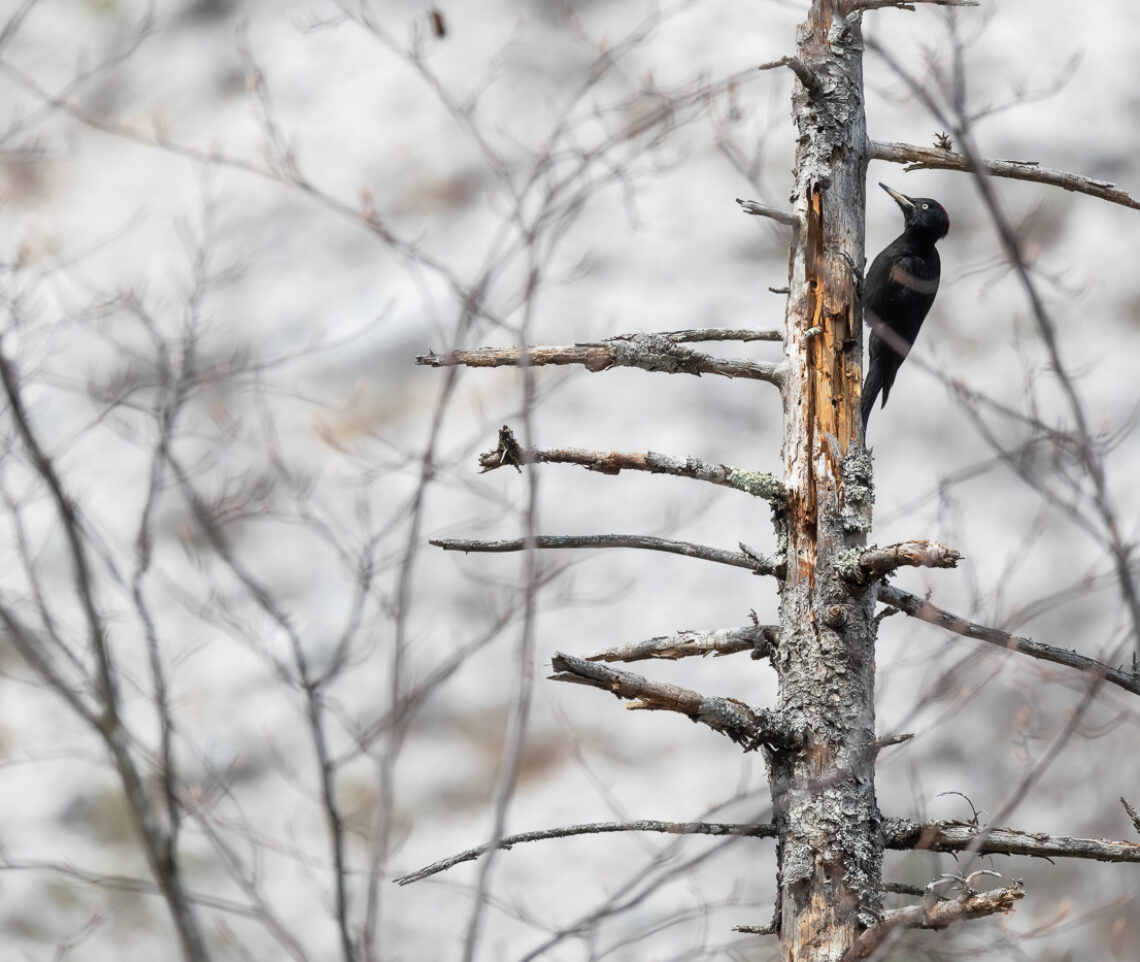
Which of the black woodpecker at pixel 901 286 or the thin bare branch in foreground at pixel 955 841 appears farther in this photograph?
the black woodpecker at pixel 901 286

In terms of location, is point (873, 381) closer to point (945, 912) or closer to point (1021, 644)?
point (1021, 644)

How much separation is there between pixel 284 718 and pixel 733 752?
11.7 ft

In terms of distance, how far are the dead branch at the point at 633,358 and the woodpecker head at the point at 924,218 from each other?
5.37 ft

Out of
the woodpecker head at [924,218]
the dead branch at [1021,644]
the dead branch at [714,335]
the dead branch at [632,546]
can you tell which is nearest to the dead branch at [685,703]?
the dead branch at [632,546]

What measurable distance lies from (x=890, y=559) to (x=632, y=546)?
613 mm

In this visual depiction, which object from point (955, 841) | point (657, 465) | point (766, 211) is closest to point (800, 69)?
point (766, 211)

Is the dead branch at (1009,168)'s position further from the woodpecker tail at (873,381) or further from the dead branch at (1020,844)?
the dead branch at (1020,844)

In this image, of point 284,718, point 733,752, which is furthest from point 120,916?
point 733,752

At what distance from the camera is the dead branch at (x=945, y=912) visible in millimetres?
2105

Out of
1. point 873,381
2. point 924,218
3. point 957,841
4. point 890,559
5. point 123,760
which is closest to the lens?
point 123,760

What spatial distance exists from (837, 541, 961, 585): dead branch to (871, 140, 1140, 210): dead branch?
3.38 ft

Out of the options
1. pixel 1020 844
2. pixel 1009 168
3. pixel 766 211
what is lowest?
pixel 1020 844

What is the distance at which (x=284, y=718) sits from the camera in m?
8.97

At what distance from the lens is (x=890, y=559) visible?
2.36m
